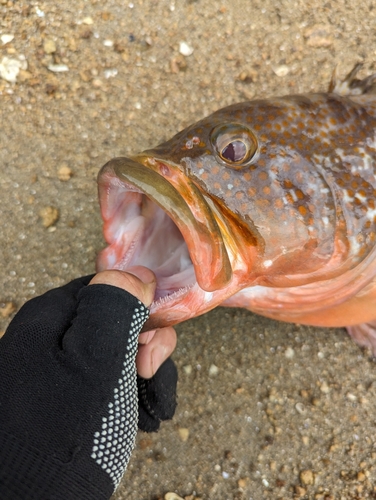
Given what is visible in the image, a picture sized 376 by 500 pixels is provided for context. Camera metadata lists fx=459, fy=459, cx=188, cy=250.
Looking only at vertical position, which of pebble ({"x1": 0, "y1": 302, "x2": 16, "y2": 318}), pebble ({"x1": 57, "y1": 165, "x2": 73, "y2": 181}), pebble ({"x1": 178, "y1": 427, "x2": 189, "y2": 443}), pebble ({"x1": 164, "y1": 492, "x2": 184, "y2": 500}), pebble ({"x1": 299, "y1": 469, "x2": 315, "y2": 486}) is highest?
pebble ({"x1": 57, "y1": 165, "x2": 73, "y2": 181})

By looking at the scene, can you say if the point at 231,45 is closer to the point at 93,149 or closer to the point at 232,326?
the point at 93,149

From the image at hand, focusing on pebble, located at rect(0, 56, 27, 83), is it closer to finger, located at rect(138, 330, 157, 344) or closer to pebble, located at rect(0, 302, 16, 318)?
pebble, located at rect(0, 302, 16, 318)

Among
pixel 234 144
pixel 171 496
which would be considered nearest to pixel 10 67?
pixel 234 144

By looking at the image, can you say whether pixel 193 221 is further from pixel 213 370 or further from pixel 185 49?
pixel 185 49

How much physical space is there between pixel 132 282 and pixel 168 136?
4.85 ft

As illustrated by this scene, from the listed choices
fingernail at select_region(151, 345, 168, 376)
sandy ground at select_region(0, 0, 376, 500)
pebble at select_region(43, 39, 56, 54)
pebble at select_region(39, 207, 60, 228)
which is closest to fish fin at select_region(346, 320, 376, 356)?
sandy ground at select_region(0, 0, 376, 500)

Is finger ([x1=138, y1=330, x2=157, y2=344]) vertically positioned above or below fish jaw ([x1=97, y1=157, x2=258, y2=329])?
below

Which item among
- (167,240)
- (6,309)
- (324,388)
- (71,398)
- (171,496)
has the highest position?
(167,240)

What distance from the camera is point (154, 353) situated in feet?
6.44

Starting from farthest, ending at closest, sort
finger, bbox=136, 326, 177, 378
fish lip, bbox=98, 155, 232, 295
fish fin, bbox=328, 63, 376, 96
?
fish fin, bbox=328, 63, 376, 96 < finger, bbox=136, 326, 177, 378 < fish lip, bbox=98, 155, 232, 295

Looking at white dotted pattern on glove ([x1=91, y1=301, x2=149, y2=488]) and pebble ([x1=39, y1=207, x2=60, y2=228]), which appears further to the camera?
pebble ([x1=39, y1=207, x2=60, y2=228])

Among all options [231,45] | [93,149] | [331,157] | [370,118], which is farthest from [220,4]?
[331,157]

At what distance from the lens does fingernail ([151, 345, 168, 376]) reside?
1956 millimetres

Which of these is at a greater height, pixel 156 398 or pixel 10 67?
pixel 10 67
